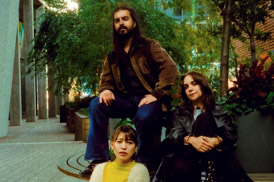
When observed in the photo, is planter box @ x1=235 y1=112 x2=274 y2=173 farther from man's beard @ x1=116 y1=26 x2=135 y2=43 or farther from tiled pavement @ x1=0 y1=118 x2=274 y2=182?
man's beard @ x1=116 y1=26 x2=135 y2=43

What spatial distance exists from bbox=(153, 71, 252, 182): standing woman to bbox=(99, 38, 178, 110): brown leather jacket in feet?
0.93

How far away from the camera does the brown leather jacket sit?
3.51m

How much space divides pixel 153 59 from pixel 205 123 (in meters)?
0.85

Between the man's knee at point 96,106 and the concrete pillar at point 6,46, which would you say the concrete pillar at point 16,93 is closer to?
the concrete pillar at point 6,46

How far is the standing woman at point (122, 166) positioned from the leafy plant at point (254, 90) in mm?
1958

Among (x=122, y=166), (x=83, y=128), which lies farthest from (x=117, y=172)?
(x=83, y=128)

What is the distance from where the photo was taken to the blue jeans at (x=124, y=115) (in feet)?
10.8

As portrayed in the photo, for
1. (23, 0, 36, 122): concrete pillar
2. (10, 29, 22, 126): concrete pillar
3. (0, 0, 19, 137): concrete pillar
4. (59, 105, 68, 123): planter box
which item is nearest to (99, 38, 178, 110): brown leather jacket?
(0, 0, 19, 137): concrete pillar

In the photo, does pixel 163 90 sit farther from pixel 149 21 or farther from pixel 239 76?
pixel 149 21

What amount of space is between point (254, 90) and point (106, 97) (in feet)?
6.00

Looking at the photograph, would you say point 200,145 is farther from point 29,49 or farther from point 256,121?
point 29,49

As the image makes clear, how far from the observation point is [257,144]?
14.5 feet

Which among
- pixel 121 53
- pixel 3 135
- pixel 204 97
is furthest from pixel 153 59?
pixel 3 135

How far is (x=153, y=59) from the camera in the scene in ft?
12.0
